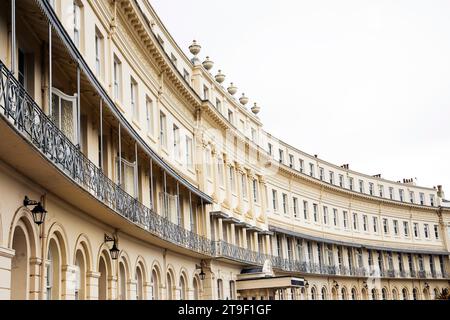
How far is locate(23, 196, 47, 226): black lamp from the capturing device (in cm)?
1403

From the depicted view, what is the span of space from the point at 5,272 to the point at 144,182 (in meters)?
12.7

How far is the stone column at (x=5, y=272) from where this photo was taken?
12703mm

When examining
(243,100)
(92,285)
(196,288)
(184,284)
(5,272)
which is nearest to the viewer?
(5,272)

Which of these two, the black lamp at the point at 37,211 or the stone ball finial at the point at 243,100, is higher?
the stone ball finial at the point at 243,100

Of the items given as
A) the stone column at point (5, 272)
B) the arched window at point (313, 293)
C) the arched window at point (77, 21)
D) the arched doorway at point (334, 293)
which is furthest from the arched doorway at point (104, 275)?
the arched doorway at point (334, 293)

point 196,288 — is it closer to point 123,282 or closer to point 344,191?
point 123,282

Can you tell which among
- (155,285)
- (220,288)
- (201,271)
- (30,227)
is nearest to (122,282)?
(155,285)

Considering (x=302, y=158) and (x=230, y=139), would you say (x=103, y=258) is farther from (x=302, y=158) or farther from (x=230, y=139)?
(x=302, y=158)

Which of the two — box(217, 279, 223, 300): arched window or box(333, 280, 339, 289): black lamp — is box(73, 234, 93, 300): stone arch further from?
box(333, 280, 339, 289): black lamp

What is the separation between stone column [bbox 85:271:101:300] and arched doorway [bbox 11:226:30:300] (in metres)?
4.21

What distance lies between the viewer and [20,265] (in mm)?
14289

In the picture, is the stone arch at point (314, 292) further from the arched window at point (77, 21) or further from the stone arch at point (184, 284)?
the arched window at point (77, 21)

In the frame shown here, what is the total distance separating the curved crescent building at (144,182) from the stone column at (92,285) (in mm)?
50

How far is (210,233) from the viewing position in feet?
111
